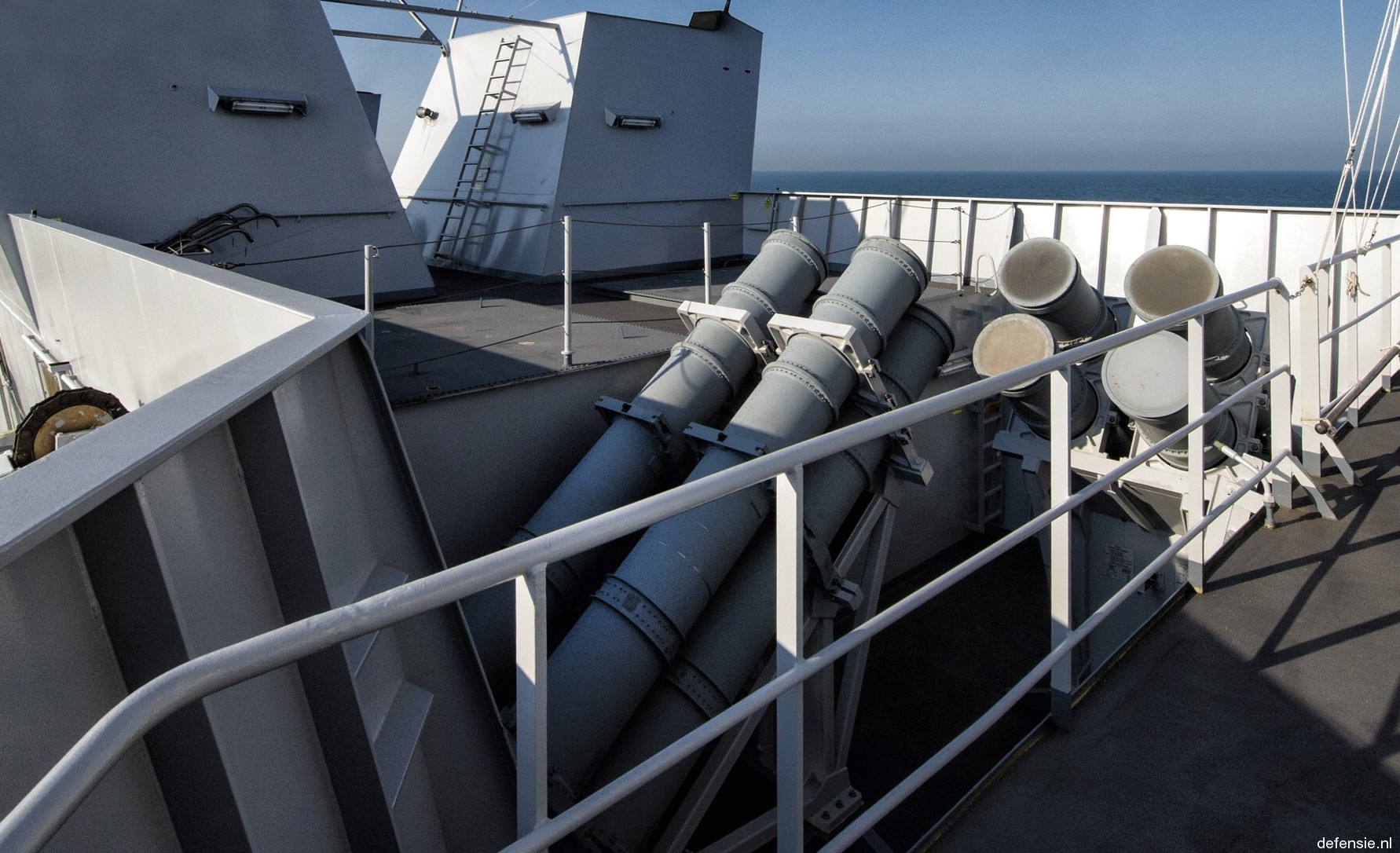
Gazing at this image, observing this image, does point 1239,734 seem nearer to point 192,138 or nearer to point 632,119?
point 192,138

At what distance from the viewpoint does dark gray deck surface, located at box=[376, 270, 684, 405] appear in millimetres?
5547

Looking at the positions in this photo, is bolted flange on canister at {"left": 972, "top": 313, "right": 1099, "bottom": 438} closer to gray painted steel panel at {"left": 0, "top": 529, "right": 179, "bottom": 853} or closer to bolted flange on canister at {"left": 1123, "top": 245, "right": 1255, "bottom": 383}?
bolted flange on canister at {"left": 1123, "top": 245, "right": 1255, "bottom": 383}

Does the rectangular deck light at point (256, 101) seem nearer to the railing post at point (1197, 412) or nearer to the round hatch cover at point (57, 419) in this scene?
the round hatch cover at point (57, 419)

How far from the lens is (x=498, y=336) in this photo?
6.79 metres

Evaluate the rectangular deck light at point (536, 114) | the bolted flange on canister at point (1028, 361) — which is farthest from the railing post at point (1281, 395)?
the rectangular deck light at point (536, 114)

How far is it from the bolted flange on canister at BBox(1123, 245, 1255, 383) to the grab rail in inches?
148

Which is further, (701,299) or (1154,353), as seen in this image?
(701,299)

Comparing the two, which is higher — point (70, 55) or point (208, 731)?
point (70, 55)

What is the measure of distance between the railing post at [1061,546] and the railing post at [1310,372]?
2154 mm

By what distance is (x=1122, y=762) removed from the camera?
2.23 m

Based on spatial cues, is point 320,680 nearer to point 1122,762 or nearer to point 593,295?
point 1122,762

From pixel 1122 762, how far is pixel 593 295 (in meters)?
7.56

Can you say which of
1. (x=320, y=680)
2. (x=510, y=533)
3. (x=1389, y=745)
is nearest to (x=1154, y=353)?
(x=1389, y=745)

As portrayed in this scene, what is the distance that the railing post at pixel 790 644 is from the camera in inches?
61.0
